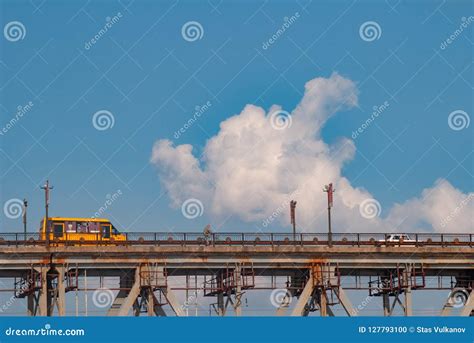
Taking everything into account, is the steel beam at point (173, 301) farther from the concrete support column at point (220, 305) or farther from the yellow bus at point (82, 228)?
the yellow bus at point (82, 228)

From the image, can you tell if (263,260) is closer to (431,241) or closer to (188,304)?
(188,304)

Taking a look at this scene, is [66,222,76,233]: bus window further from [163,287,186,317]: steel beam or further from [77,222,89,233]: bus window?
[163,287,186,317]: steel beam

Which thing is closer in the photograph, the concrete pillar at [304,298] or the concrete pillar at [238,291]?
the concrete pillar at [238,291]

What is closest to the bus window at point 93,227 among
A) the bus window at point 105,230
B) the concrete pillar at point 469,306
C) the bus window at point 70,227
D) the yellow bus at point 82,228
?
the yellow bus at point 82,228

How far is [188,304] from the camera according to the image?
236ft

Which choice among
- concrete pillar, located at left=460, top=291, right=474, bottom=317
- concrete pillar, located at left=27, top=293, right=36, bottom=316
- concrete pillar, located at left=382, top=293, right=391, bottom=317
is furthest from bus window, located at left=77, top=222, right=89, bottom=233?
concrete pillar, located at left=460, top=291, right=474, bottom=317

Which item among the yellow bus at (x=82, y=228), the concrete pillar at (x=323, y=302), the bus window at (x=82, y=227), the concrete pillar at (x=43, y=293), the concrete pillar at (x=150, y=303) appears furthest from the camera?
the bus window at (x=82, y=227)

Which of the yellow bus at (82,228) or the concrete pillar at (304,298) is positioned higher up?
the yellow bus at (82,228)

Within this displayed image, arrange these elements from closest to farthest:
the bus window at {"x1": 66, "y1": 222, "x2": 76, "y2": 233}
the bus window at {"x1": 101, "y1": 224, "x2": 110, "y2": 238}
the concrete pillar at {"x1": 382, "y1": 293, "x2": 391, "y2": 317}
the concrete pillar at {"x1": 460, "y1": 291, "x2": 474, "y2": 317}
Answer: the concrete pillar at {"x1": 382, "y1": 293, "x2": 391, "y2": 317} < the concrete pillar at {"x1": 460, "y1": 291, "x2": 474, "y2": 317} < the bus window at {"x1": 66, "y1": 222, "x2": 76, "y2": 233} < the bus window at {"x1": 101, "y1": 224, "x2": 110, "y2": 238}

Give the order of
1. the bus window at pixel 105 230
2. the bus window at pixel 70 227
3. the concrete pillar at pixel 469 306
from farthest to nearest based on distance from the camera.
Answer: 1. the bus window at pixel 105 230
2. the bus window at pixel 70 227
3. the concrete pillar at pixel 469 306

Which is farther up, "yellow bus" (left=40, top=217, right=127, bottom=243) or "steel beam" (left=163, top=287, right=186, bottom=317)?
"yellow bus" (left=40, top=217, right=127, bottom=243)

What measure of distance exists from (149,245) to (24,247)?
7992 mm

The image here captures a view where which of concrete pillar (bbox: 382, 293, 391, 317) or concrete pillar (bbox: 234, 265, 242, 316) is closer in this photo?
concrete pillar (bbox: 234, 265, 242, 316)

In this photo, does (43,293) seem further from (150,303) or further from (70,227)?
(70,227)
